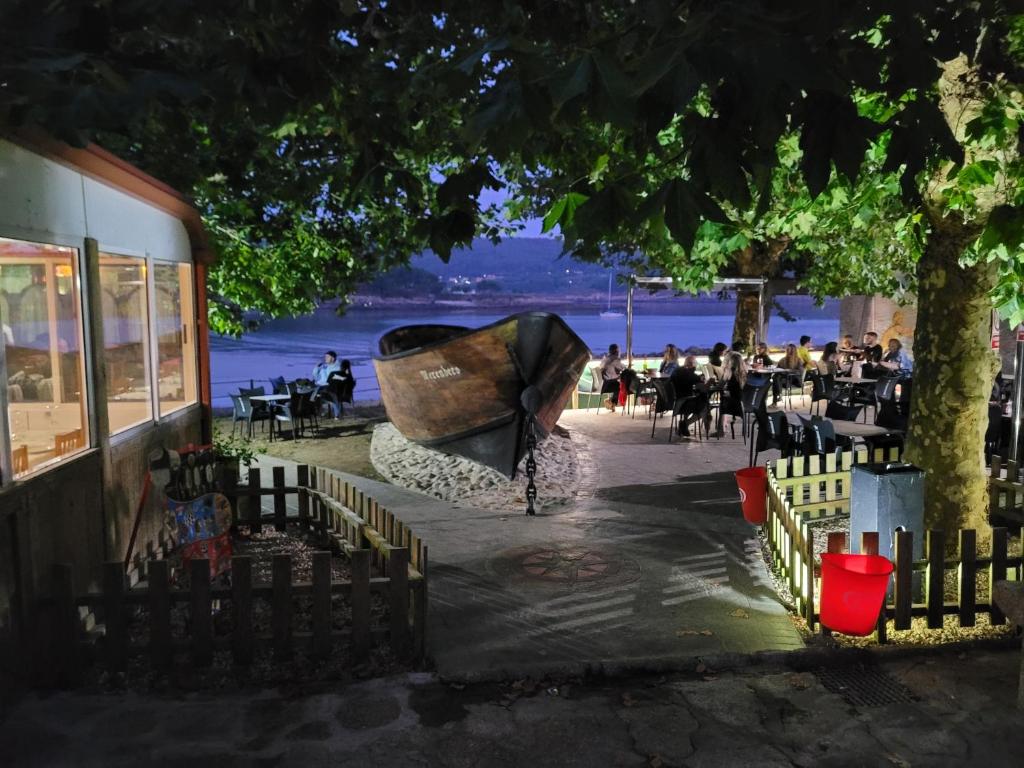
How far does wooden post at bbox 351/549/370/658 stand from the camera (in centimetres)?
488

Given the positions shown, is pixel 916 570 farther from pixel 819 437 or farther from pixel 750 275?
pixel 750 275

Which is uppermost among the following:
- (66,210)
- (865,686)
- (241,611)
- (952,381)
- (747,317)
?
(66,210)

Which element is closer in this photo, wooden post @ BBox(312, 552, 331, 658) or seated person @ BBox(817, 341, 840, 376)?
wooden post @ BBox(312, 552, 331, 658)

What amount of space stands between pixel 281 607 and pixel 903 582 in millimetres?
3882

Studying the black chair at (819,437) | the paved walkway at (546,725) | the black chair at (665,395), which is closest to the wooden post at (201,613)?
the paved walkway at (546,725)

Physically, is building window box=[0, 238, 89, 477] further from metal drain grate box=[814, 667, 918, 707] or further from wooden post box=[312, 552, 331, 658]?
metal drain grate box=[814, 667, 918, 707]

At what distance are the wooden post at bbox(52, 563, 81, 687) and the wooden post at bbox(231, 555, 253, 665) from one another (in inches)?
33.5

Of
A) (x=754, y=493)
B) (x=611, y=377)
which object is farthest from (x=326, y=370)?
(x=754, y=493)

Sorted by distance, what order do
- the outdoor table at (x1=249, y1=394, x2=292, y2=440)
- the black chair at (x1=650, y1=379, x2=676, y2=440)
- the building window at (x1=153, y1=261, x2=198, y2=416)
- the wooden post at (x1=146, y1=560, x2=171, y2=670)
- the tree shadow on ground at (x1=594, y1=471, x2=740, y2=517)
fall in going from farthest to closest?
1. the outdoor table at (x1=249, y1=394, x2=292, y2=440)
2. the black chair at (x1=650, y1=379, x2=676, y2=440)
3. the tree shadow on ground at (x1=594, y1=471, x2=740, y2=517)
4. the building window at (x1=153, y1=261, x2=198, y2=416)
5. the wooden post at (x1=146, y1=560, x2=171, y2=670)

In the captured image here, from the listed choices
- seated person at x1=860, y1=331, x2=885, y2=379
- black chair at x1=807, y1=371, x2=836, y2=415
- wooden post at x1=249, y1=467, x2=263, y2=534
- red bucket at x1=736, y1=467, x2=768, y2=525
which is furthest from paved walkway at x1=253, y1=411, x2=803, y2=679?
seated person at x1=860, y1=331, x2=885, y2=379

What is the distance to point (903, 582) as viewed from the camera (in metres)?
5.29

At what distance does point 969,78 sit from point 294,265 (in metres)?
10.2

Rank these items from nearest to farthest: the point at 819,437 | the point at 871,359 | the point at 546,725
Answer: the point at 546,725 < the point at 819,437 < the point at 871,359

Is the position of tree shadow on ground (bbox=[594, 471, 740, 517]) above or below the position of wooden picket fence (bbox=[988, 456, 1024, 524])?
below
